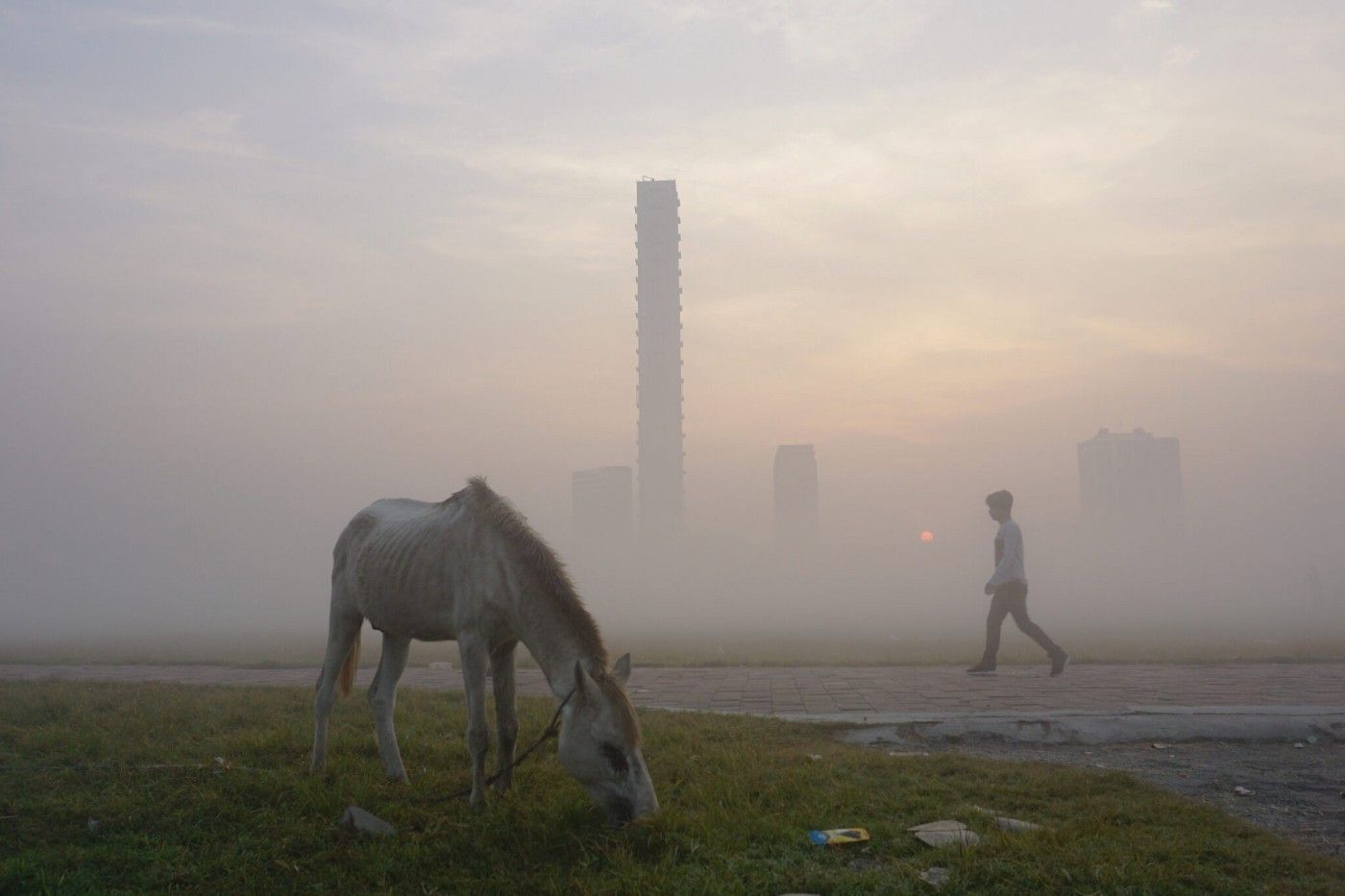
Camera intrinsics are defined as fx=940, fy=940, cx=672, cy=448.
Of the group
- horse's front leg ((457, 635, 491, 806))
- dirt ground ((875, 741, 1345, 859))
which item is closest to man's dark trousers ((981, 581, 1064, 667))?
dirt ground ((875, 741, 1345, 859))

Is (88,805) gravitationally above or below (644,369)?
below

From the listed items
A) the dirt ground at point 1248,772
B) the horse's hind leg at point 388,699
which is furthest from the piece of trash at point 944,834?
the horse's hind leg at point 388,699

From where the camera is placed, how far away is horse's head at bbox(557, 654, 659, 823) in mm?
4703

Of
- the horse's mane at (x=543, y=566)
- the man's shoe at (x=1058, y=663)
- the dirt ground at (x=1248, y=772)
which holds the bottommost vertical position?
the dirt ground at (x=1248, y=772)

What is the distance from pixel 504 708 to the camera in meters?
5.70

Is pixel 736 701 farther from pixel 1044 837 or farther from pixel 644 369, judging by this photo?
pixel 644 369

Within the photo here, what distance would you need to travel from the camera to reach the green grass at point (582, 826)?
12.9 feet

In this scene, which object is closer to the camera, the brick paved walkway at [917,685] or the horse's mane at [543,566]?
the horse's mane at [543,566]

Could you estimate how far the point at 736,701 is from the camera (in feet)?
33.5

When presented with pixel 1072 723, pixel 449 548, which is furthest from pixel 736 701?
pixel 449 548

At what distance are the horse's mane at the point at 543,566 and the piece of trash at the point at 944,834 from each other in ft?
5.93

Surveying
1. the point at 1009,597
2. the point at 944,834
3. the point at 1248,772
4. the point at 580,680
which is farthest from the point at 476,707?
the point at 1009,597

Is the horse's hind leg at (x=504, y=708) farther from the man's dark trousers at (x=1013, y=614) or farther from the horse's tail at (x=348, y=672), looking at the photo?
the man's dark trousers at (x=1013, y=614)

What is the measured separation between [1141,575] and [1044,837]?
83.1 metres
